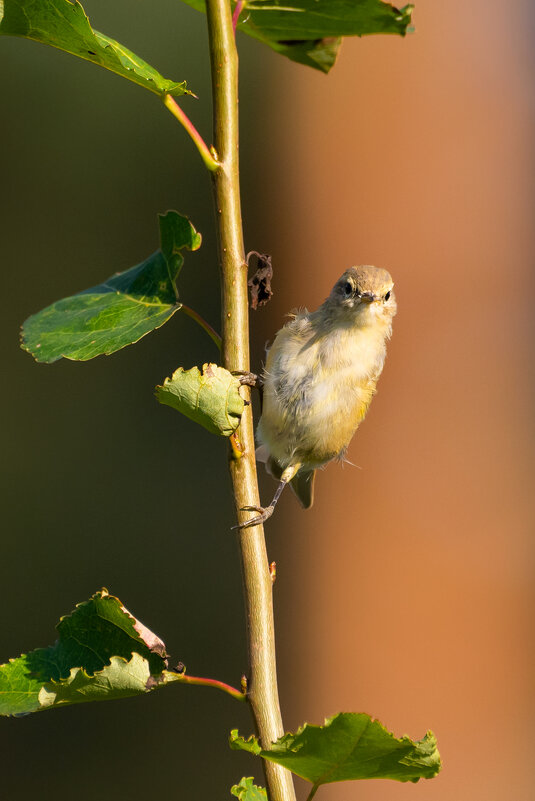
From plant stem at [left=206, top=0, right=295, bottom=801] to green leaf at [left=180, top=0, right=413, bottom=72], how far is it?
0.10 m

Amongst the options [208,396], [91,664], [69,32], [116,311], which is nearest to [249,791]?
[91,664]

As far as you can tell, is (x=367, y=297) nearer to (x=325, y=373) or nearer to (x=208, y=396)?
(x=325, y=373)

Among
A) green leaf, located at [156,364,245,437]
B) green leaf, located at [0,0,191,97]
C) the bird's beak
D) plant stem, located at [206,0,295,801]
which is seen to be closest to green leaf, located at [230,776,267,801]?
plant stem, located at [206,0,295,801]

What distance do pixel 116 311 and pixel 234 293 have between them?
5.7 inches

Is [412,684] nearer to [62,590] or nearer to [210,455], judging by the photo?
[210,455]

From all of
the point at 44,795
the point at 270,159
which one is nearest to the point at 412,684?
the point at 44,795

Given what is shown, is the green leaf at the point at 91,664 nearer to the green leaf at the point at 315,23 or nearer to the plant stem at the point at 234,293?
the plant stem at the point at 234,293

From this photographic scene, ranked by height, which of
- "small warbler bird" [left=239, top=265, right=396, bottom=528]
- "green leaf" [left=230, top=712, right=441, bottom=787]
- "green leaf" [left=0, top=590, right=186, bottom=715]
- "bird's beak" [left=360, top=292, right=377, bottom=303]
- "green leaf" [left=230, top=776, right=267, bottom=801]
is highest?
"bird's beak" [left=360, top=292, right=377, bottom=303]

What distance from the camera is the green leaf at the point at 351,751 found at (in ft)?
1.67

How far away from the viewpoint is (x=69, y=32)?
0.65m

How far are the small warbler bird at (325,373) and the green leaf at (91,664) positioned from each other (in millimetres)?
663

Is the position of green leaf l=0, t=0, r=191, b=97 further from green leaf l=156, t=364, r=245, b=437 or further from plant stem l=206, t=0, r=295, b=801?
green leaf l=156, t=364, r=245, b=437

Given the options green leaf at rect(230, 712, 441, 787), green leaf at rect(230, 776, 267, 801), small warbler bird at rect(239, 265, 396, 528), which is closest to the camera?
green leaf at rect(230, 712, 441, 787)

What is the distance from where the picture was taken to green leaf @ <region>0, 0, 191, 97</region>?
631mm
